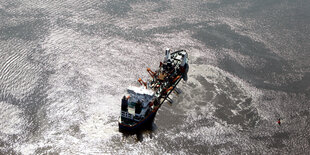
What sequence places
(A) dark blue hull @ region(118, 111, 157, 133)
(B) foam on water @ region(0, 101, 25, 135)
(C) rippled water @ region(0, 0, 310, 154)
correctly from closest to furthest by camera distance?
(A) dark blue hull @ region(118, 111, 157, 133) < (C) rippled water @ region(0, 0, 310, 154) < (B) foam on water @ region(0, 101, 25, 135)

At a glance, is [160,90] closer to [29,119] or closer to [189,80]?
[189,80]

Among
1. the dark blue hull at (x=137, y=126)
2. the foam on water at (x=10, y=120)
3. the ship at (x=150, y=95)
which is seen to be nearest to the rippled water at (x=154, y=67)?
the foam on water at (x=10, y=120)

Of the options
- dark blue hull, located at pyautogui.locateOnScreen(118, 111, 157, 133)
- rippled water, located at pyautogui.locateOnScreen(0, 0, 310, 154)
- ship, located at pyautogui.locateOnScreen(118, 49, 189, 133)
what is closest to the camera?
dark blue hull, located at pyautogui.locateOnScreen(118, 111, 157, 133)

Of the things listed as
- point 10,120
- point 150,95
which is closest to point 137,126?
point 150,95

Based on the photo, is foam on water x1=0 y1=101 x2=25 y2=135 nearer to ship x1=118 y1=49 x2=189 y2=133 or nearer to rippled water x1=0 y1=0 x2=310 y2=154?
rippled water x1=0 y1=0 x2=310 y2=154

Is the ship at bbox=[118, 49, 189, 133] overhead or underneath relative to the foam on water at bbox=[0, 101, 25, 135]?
overhead

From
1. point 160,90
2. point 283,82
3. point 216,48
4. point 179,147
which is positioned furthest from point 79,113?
point 283,82

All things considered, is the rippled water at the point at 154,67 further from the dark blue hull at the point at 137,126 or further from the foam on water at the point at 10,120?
the dark blue hull at the point at 137,126

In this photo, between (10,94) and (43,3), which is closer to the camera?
(10,94)

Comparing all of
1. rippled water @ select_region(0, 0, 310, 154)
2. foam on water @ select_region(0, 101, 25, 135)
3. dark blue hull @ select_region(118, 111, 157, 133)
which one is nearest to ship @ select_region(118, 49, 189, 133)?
dark blue hull @ select_region(118, 111, 157, 133)
